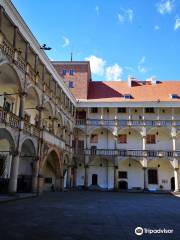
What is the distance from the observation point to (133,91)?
3847 cm

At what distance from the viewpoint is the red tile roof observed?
1440 inches

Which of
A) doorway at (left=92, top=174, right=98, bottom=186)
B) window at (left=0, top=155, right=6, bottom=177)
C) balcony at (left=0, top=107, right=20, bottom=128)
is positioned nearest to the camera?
balcony at (left=0, top=107, right=20, bottom=128)

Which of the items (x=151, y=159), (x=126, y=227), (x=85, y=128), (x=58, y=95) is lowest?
(x=126, y=227)

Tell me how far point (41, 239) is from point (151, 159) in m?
28.5

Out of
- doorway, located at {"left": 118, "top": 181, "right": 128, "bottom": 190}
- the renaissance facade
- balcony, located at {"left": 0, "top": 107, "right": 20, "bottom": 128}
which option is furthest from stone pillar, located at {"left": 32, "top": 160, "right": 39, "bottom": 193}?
doorway, located at {"left": 118, "top": 181, "right": 128, "bottom": 190}

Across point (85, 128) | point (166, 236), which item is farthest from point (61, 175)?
point (166, 236)


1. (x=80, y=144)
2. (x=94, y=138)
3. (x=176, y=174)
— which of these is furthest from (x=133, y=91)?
(x=176, y=174)

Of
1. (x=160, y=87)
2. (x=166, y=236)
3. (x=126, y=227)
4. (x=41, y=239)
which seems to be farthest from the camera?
(x=160, y=87)

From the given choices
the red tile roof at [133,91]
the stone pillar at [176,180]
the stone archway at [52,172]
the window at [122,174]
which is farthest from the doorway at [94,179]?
the red tile roof at [133,91]

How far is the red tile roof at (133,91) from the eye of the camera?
36.6 m

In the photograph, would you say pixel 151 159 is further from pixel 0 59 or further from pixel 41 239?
pixel 41 239

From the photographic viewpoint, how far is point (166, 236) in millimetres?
6930

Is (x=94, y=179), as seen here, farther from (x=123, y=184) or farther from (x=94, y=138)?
(x=94, y=138)

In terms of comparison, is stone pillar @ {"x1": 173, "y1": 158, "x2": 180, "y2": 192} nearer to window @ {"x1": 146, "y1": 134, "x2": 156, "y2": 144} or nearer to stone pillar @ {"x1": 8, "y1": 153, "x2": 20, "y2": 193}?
window @ {"x1": 146, "y1": 134, "x2": 156, "y2": 144}
